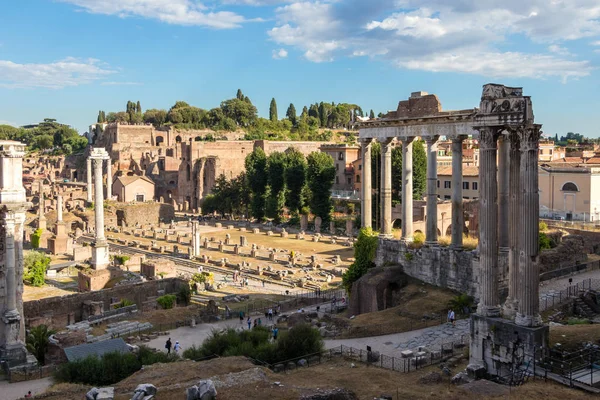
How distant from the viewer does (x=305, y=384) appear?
560 inches

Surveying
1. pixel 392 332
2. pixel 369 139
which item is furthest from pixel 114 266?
pixel 392 332

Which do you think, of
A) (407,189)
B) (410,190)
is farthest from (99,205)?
(410,190)

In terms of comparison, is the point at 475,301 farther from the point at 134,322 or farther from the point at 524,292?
the point at 134,322

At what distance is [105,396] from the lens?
12.4 metres

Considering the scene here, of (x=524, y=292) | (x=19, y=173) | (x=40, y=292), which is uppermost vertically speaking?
(x=19, y=173)

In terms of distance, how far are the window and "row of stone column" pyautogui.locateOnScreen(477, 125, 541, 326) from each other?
3259cm

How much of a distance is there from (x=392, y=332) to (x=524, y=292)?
6799mm

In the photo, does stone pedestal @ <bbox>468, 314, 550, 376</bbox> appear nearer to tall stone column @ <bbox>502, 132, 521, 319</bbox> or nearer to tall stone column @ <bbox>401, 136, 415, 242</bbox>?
tall stone column @ <bbox>502, 132, 521, 319</bbox>

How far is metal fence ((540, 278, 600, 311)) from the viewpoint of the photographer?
66.8 feet

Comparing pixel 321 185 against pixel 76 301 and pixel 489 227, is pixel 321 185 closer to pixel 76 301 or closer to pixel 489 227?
pixel 76 301

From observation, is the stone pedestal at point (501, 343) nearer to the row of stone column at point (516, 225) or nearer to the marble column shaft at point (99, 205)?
the row of stone column at point (516, 225)

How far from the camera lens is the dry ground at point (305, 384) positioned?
1234 cm

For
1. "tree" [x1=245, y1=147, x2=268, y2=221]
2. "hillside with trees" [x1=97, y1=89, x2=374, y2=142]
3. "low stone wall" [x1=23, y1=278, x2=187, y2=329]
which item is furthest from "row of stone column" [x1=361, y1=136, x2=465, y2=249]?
"hillside with trees" [x1=97, y1=89, x2=374, y2=142]

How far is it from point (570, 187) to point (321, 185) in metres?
22.3
